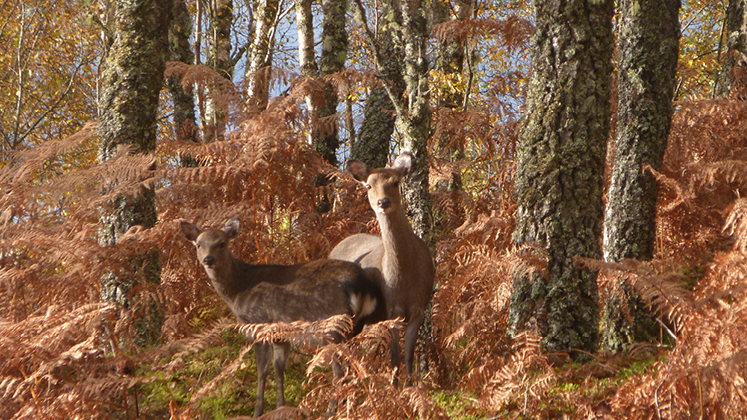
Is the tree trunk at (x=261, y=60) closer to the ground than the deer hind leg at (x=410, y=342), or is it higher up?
higher up

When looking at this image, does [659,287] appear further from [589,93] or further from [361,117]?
[361,117]

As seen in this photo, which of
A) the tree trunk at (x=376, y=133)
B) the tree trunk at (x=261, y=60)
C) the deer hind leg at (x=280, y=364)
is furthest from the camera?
the tree trunk at (x=376, y=133)

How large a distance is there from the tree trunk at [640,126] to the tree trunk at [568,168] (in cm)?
141

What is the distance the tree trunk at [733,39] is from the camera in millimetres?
10656

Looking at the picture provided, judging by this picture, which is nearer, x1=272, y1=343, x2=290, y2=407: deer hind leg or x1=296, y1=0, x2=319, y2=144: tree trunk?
x1=272, y1=343, x2=290, y2=407: deer hind leg

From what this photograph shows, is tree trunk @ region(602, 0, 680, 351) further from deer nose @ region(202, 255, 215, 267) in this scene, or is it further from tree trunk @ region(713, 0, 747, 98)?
tree trunk @ region(713, 0, 747, 98)

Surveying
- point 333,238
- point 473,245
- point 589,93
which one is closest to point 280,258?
point 333,238

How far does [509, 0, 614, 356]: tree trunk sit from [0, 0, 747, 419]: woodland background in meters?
0.22

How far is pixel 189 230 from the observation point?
6414 mm

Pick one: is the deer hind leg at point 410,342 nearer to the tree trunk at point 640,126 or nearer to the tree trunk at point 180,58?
the tree trunk at point 640,126

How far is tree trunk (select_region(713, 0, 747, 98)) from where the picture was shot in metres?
10.7

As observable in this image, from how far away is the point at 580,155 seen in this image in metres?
5.29

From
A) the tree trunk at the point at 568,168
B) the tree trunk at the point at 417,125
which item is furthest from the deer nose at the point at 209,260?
the tree trunk at the point at 568,168

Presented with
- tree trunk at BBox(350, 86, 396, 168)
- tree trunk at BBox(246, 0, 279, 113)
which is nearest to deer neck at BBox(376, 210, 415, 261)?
tree trunk at BBox(246, 0, 279, 113)
